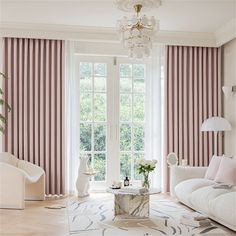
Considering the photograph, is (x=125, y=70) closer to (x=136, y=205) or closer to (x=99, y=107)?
(x=99, y=107)

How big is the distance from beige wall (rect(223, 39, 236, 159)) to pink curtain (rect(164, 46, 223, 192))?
0.11 m

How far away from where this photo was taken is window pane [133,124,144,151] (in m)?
6.98

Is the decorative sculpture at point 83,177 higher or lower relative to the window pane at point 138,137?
lower

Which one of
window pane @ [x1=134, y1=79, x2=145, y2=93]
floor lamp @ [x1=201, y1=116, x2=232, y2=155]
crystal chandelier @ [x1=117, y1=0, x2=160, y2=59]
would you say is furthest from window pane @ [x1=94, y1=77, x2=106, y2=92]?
crystal chandelier @ [x1=117, y1=0, x2=160, y2=59]

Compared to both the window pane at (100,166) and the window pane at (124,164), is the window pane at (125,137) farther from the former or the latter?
the window pane at (100,166)

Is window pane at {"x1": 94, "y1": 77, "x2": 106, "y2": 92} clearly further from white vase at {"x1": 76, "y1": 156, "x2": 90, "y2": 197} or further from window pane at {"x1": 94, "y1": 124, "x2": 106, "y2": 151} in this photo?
white vase at {"x1": 76, "y1": 156, "x2": 90, "y2": 197}

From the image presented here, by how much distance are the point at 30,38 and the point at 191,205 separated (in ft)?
11.8

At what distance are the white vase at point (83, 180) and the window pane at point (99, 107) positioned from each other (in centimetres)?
80

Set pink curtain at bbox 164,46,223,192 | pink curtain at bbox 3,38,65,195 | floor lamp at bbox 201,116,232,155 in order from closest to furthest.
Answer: floor lamp at bbox 201,116,232,155 → pink curtain at bbox 3,38,65,195 → pink curtain at bbox 164,46,223,192

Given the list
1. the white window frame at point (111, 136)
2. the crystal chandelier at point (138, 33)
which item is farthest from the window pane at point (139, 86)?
the crystal chandelier at point (138, 33)

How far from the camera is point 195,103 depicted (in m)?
6.88

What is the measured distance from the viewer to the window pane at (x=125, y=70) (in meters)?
6.97

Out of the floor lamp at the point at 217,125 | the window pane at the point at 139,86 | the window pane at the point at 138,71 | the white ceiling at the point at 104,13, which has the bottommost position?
the floor lamp at the point at 217,125

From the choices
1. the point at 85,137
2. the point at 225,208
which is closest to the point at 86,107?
the point at 85,137
